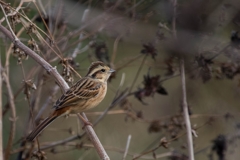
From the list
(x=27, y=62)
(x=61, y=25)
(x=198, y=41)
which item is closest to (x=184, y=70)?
(x=61, y=25)

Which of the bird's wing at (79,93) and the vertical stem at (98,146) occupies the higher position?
the bird's wing at (79,93)

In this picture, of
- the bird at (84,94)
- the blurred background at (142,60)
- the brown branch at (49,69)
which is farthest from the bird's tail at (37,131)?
the brown branch at (49,69)

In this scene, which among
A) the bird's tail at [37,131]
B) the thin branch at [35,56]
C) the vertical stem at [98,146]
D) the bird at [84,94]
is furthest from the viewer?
the bird at [84,94]

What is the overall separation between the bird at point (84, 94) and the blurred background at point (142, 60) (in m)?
0.18

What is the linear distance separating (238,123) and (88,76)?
1.80m

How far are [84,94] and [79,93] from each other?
0.14 meters

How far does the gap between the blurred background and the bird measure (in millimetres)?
181

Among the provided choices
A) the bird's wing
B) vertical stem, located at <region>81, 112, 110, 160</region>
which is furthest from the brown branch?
the bird's wing

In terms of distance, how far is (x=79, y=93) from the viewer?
194 inches

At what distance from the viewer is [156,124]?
5762 millimetres

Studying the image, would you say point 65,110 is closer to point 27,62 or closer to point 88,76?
point 88,76

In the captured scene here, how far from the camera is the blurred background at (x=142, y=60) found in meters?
3.33

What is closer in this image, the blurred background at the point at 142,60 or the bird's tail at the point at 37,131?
the blurred background at the point at 142,60

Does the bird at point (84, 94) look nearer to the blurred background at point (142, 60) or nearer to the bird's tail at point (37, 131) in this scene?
the bird's tail at point (37, 131)
